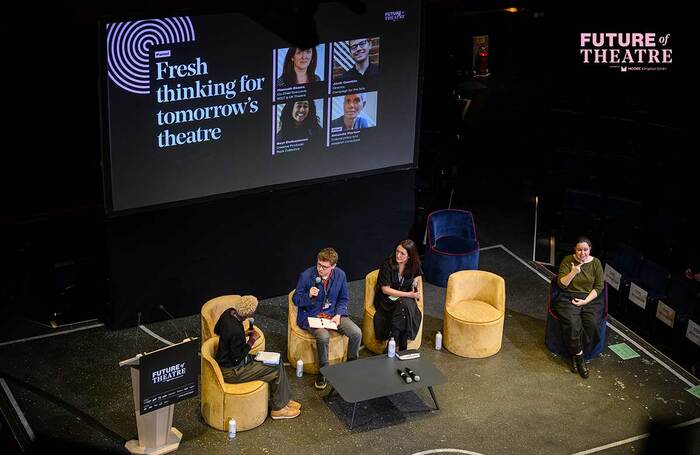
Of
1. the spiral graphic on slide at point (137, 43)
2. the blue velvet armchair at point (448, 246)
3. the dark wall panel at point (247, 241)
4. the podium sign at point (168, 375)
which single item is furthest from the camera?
the blue velvet armchair at point (448, 246)

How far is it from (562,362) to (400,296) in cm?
172

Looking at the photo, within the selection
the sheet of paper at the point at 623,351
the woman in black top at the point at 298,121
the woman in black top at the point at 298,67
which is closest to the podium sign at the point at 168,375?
the woman in black top at the point at 298,121

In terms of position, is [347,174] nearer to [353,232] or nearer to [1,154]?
[353,232]

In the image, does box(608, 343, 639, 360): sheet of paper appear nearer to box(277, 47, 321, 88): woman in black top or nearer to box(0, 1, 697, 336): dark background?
box(0, 1, 697, 336): dark background

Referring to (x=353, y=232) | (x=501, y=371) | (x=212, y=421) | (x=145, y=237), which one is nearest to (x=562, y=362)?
(x=501, y=371)

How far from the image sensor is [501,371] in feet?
32.9

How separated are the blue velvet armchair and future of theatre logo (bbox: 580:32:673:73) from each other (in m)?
2.55

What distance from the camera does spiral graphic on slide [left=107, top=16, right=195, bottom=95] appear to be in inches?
363

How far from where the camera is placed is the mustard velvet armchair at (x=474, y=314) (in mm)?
10133

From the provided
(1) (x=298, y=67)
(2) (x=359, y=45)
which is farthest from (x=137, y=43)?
(2) (x=359, y=45)

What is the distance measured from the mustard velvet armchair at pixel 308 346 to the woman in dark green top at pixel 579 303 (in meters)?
2.07

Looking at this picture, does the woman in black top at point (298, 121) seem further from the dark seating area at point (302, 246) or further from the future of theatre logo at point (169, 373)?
the future of theatre logo at point (169, 373)

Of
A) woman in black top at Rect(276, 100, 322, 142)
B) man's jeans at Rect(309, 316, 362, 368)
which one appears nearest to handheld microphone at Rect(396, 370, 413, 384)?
man's jeans at Rect(309, 316, 362, 368)

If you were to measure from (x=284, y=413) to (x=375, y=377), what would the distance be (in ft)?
2.74
